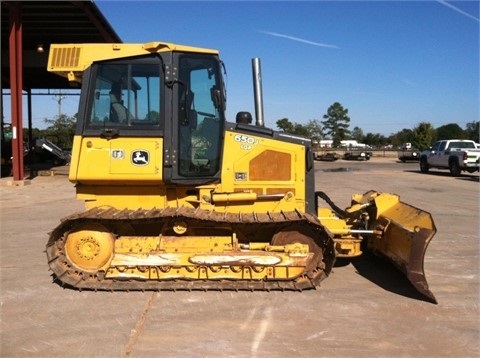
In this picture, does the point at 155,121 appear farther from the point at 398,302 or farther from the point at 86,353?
the point at 398,302

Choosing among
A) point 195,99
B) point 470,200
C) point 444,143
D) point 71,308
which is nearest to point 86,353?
point 71,308

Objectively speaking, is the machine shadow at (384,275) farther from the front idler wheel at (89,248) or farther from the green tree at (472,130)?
the green tree at (472,130)

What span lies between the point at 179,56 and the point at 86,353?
3306mm

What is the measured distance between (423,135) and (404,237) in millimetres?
62636

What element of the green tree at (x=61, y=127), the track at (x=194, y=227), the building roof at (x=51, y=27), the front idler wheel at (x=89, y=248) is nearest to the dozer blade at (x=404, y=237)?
the track at (x=194, y=227)

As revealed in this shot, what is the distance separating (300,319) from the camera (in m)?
4.62

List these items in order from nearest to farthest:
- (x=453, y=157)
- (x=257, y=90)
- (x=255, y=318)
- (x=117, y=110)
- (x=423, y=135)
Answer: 1. (x=255, y=318)
2. (x=117, y=110)
3. (x=257, y=90)
4. (x=453, y=157)
5. (x=423, y=135)

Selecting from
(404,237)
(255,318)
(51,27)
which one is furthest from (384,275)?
(51,27)

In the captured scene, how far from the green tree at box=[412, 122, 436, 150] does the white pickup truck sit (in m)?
37.4

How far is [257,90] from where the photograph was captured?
22.2 feet

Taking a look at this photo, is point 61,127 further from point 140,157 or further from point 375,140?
point 375,140

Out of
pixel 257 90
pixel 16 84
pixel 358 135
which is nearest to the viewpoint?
pixel 257 90

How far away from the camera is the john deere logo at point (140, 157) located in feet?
18.0

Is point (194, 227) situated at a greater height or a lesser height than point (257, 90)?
lesser
